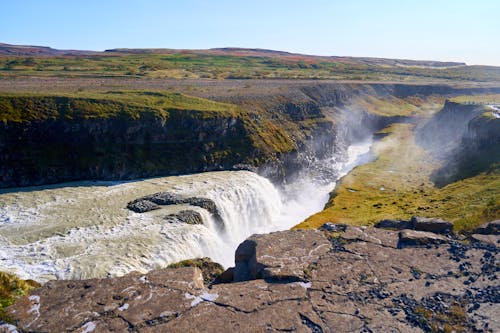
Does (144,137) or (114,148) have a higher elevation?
(144,137)

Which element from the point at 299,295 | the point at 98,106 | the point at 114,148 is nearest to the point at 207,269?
the point at 299,295

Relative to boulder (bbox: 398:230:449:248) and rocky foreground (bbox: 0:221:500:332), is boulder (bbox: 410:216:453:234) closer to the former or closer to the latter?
boulder (bbox: 398:230:449:248)

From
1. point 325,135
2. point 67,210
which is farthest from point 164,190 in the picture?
point 325,135

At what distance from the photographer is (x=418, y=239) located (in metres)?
18.4

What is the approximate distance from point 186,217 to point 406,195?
2644cm

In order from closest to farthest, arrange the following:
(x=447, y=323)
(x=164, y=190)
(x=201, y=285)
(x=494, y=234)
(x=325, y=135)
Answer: (x=447, y=323), (x=201, y=285), (x=494, y=234), (x=164, y=190), (x=325, y=135)

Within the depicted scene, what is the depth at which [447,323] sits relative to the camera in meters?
13.0

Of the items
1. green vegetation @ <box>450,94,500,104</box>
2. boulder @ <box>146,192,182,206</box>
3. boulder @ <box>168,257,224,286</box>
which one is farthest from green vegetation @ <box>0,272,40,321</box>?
green vegetation @ <box>450,94,500,104</box>

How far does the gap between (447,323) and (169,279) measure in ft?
33.6

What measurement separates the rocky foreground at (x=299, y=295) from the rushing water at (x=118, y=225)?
8348mm

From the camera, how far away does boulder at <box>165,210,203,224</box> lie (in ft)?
97.0

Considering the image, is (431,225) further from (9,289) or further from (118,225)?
(118,225)

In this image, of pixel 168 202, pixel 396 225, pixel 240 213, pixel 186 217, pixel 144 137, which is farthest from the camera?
pixel 144 137

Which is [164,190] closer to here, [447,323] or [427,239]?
[427,239]
